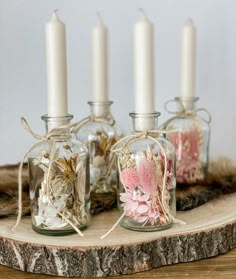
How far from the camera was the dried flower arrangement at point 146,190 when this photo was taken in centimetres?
83

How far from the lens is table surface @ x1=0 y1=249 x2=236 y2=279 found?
760 mm

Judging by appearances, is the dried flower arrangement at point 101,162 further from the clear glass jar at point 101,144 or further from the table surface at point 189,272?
the table surface at point 189,272

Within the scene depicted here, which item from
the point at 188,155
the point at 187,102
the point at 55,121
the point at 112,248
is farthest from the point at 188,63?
the point at 112,248

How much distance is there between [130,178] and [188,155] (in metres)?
0.28

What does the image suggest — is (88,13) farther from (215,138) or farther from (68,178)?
(68,178)

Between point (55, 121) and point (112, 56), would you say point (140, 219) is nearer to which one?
point (55, 121)

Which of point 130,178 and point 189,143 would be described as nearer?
point 130,178

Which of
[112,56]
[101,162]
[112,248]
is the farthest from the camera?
[112,56]

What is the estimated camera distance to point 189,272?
770 millimetres

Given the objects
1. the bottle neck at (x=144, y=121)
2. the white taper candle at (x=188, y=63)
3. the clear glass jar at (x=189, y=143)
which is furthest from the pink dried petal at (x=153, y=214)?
the white taper candle at (x=188, y=63)

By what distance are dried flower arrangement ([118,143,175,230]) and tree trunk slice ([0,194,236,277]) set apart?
2cm

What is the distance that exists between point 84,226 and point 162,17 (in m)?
0.63

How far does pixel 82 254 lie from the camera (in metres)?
0.75

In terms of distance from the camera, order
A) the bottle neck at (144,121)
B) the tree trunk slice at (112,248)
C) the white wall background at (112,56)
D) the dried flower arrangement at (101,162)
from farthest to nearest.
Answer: the white wall background at (112,56)
the dried flower arrangement at (101,162)
the bottle neck at (144,121)
the tree trunk slice at (112,248)
